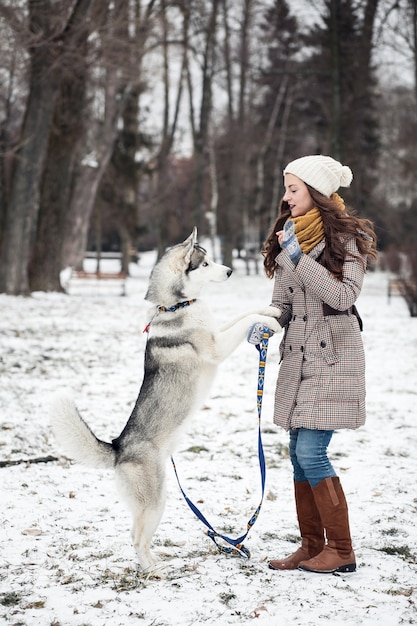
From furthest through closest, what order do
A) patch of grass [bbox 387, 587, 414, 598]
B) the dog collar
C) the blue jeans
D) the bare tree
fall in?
the bare tree < the dog collar < the blue jeans < patch of grass [bbox 387, 587, 414, 598]

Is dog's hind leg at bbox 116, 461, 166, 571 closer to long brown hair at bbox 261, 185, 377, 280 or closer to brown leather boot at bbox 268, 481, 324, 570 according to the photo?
brown leather boot at bbox 268, 481, 324, 570

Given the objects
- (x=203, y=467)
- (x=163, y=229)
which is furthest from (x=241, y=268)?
(x=203, y=467)

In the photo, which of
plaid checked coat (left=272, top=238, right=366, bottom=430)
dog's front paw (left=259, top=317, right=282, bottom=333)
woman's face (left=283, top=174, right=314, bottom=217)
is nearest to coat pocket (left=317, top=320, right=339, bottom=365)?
plaid checked coat (left=272, top=238, right=366, bottom=430)

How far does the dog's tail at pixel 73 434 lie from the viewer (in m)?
3.46

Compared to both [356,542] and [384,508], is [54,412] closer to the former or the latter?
[356,542]

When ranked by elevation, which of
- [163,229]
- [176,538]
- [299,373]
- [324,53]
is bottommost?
[176,538]

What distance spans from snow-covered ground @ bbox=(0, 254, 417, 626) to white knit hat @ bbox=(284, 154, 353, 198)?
2.00m

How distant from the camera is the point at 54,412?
347cm

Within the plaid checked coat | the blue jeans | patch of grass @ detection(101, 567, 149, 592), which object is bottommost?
patch of grass @ detection(101, 567, 149, 592)

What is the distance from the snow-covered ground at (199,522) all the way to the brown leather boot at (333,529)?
6 cm

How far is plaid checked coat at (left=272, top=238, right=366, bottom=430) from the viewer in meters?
3.37

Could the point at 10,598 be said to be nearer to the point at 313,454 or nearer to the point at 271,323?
the point at 313,454

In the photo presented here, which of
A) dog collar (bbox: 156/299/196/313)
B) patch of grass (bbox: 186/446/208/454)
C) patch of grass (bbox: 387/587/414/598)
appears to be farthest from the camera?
patch of grass (bbox: 186/446/208/454)

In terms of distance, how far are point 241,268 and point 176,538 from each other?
107 feet
